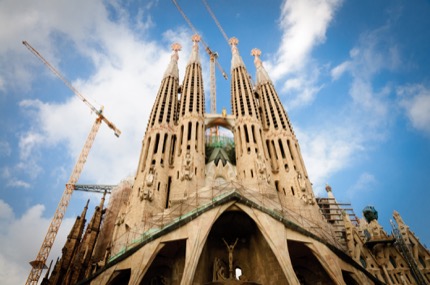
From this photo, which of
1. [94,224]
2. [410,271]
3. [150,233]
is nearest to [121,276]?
[150,233]

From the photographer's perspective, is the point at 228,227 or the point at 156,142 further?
the point at 156,142

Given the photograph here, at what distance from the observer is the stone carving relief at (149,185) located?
850 inches

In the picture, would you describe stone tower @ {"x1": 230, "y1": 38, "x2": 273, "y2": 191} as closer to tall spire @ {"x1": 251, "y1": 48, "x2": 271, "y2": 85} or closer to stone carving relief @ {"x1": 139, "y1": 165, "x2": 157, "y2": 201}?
tall spire @ {"x1": 251, "y1": 48, "x2": 271, "y2": 85}

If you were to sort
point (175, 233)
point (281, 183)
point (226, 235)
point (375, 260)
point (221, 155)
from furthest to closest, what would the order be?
point (221, 155) < point (281, 183) < point (226, 235) < point (375, 260) < point (175, 233)

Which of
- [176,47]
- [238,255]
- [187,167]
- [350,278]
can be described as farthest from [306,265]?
[176,47]

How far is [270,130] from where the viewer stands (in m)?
29.7

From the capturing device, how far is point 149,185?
74.1 ft

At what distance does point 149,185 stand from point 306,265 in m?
12.5

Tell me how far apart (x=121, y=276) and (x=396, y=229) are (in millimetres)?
19519

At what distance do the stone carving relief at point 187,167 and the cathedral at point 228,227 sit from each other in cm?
9

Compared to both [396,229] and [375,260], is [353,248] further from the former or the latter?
[396,229]

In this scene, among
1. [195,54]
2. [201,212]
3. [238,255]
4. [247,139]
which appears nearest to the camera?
[201,212]

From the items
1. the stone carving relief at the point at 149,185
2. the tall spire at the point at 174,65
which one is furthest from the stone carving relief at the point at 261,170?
the tall spire at the point at 174,65

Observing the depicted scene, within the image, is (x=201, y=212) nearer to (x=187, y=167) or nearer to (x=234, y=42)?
(x=187, y=167)
